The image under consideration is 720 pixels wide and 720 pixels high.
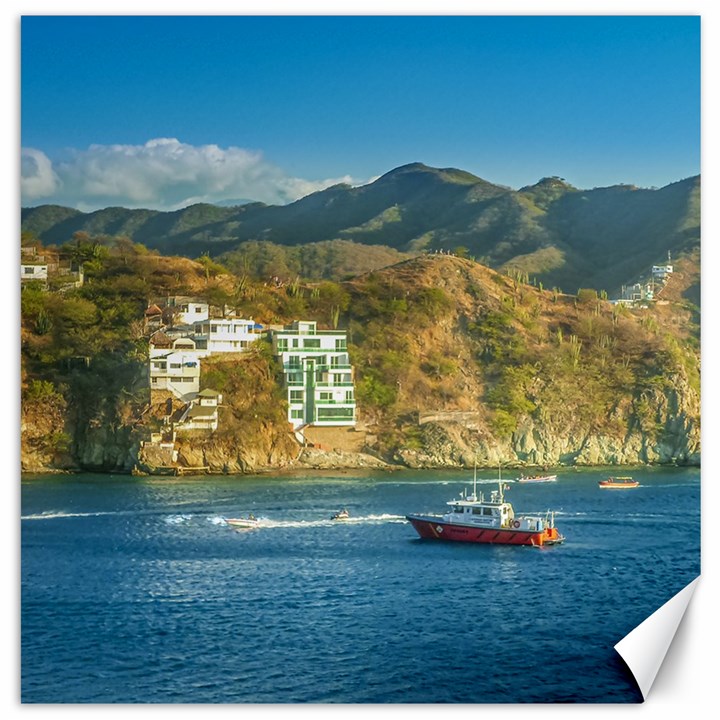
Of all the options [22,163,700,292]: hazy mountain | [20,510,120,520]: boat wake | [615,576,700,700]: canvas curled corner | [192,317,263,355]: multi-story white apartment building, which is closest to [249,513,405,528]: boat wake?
[20,510,120,520]: boat wake

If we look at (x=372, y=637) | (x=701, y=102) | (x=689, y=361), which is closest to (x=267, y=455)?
(x=372, y=637)

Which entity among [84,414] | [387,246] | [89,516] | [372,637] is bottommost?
[372,637]

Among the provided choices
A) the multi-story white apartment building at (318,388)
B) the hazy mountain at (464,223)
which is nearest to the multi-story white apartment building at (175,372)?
the multi-story white apartment building at (318,388)

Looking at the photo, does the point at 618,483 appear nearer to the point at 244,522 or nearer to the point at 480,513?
the point at 480,513

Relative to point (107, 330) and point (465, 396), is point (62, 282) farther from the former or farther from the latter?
point (465, 396)

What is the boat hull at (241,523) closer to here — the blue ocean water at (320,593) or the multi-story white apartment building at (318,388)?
the blue ocean water at (320,593)

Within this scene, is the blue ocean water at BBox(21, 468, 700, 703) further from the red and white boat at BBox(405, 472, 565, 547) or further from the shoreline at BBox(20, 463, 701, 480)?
the red and white boat at BBox(405, 472, 565, 547)
